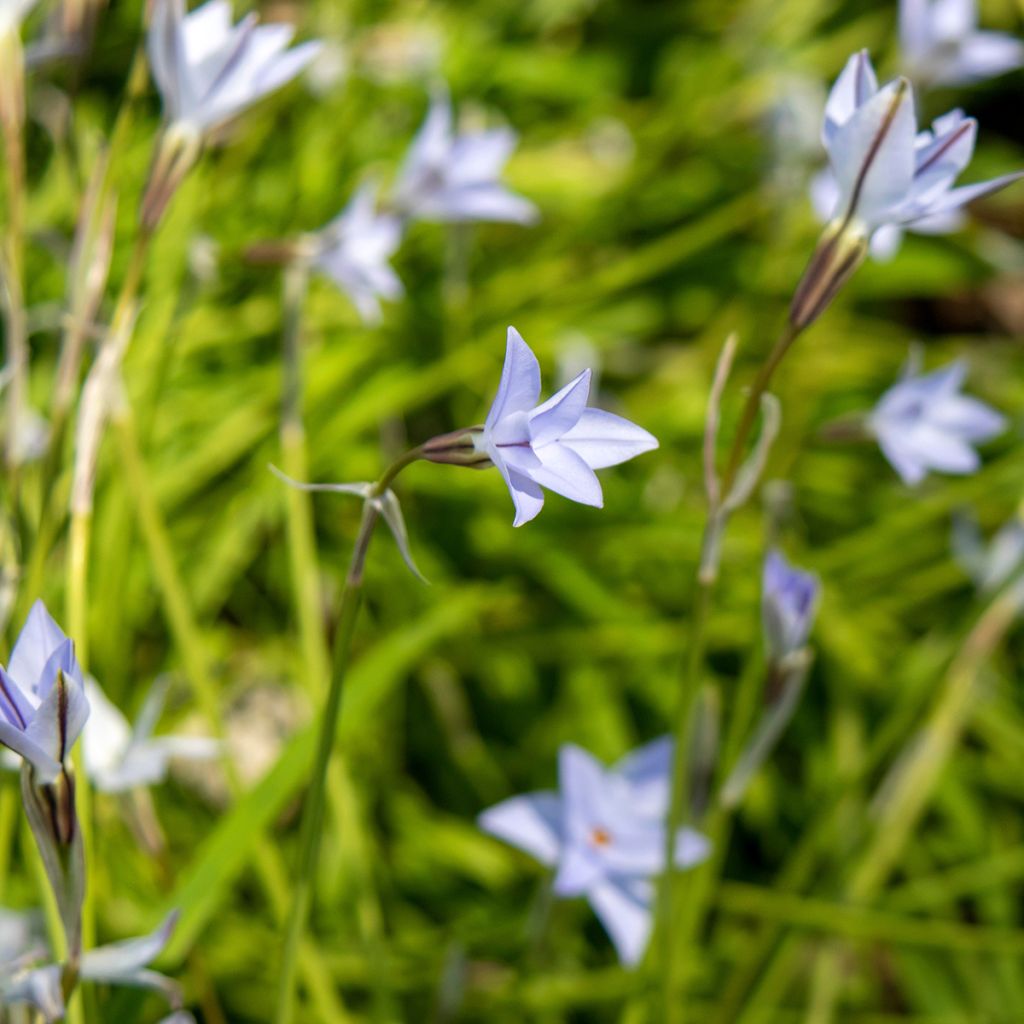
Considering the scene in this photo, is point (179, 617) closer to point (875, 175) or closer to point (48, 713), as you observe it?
point (48, 713)

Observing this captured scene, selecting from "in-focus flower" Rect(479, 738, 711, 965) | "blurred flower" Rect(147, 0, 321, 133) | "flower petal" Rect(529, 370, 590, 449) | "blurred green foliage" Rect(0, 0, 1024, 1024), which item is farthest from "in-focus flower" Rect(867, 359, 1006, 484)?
"blurred flower" Rect(147, 0, 321, 133)

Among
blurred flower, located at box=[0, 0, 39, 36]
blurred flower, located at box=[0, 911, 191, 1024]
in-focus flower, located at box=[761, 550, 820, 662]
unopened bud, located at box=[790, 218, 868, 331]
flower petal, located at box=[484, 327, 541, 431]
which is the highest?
blurred flower, located at box=[0, 0, 39, 36]

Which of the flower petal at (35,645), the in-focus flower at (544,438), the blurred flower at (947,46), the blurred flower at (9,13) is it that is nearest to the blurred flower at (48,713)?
the flower petal at (35,645)

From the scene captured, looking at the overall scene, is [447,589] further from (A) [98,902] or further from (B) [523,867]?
(A) [98,902]

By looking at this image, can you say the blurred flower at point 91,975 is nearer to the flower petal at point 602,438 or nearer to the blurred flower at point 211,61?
the flower petal at point 602,438

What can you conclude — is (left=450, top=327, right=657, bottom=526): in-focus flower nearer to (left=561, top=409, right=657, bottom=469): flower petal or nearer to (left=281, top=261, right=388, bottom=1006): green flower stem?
(left=561, top=409, right=657, bottom=469): flower petal

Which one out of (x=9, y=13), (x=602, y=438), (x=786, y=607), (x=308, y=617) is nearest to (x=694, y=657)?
(x=786, y=607)
